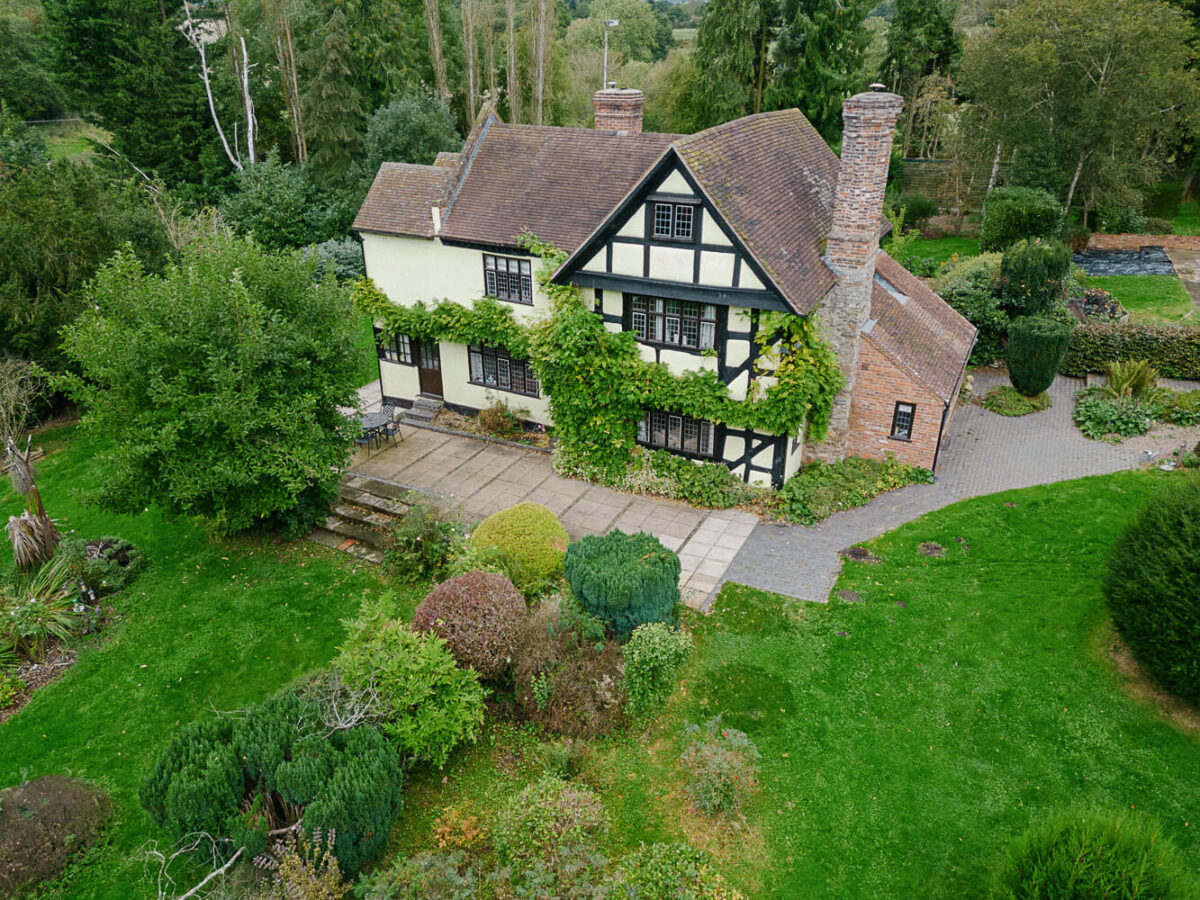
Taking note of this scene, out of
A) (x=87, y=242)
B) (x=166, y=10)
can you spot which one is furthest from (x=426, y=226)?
(x=166, y=10)

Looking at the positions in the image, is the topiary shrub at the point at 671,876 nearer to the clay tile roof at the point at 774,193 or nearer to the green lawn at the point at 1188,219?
the clay tile roof at the point at 774,193

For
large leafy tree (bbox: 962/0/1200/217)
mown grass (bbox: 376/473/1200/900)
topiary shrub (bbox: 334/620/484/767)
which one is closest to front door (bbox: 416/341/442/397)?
mown grass (bbox: 376/473/1200/900)

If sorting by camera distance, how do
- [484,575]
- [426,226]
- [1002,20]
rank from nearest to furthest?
1. [484,575]
2. [426,226]
3. [1002,20]

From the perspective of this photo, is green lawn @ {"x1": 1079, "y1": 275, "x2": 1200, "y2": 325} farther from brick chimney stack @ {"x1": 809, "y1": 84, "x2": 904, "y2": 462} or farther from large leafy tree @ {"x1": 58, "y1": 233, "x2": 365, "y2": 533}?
large leafy tree @ {"x1": 58, "y1": 233, "x2": 365, "y2": 533}

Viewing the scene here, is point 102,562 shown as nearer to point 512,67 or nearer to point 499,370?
point 499,370

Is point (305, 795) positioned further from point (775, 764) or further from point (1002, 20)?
point (1002, 20)

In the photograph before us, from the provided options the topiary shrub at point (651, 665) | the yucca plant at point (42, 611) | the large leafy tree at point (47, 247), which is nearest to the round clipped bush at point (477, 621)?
the topiary shrub at point (651, 665)
